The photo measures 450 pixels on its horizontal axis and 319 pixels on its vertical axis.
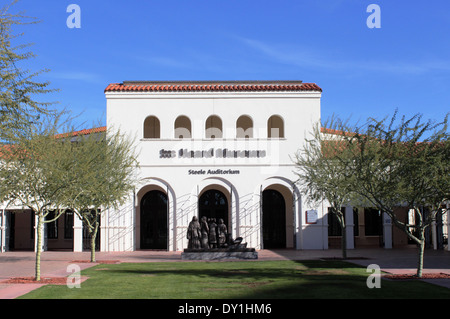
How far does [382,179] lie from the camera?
16.4 m

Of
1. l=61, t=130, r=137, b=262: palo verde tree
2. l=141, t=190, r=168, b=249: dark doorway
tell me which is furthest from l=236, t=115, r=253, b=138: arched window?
l=61, t=130, r=137, b=262: palo verde tree

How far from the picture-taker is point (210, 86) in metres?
32.3

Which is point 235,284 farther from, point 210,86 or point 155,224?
point 210,86

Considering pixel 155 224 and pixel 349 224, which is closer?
pixel 349 224

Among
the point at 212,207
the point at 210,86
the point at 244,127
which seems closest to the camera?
the point at 210,86

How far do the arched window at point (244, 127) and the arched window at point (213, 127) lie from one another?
1248 millimetres

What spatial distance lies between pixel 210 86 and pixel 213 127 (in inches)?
109

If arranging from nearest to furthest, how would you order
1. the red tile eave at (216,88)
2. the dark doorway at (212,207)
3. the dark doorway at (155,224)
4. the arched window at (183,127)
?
the red tile eave at (216,88) → the arched window at (183,127) → the dark doorway at (155,224) → the dark doorway at (212,207)

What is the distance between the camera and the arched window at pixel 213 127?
33094 millimetres

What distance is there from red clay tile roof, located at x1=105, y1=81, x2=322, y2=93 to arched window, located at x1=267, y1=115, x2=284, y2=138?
218 cm

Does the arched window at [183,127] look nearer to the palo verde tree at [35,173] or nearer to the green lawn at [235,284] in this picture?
the green lawn at [235,284]

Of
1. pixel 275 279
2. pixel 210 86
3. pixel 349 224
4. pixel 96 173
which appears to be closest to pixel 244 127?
pixel 210 86

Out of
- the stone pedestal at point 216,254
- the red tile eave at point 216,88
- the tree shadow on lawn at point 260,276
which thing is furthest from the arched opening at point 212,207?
the tree shadow on lawn at point 260,276
